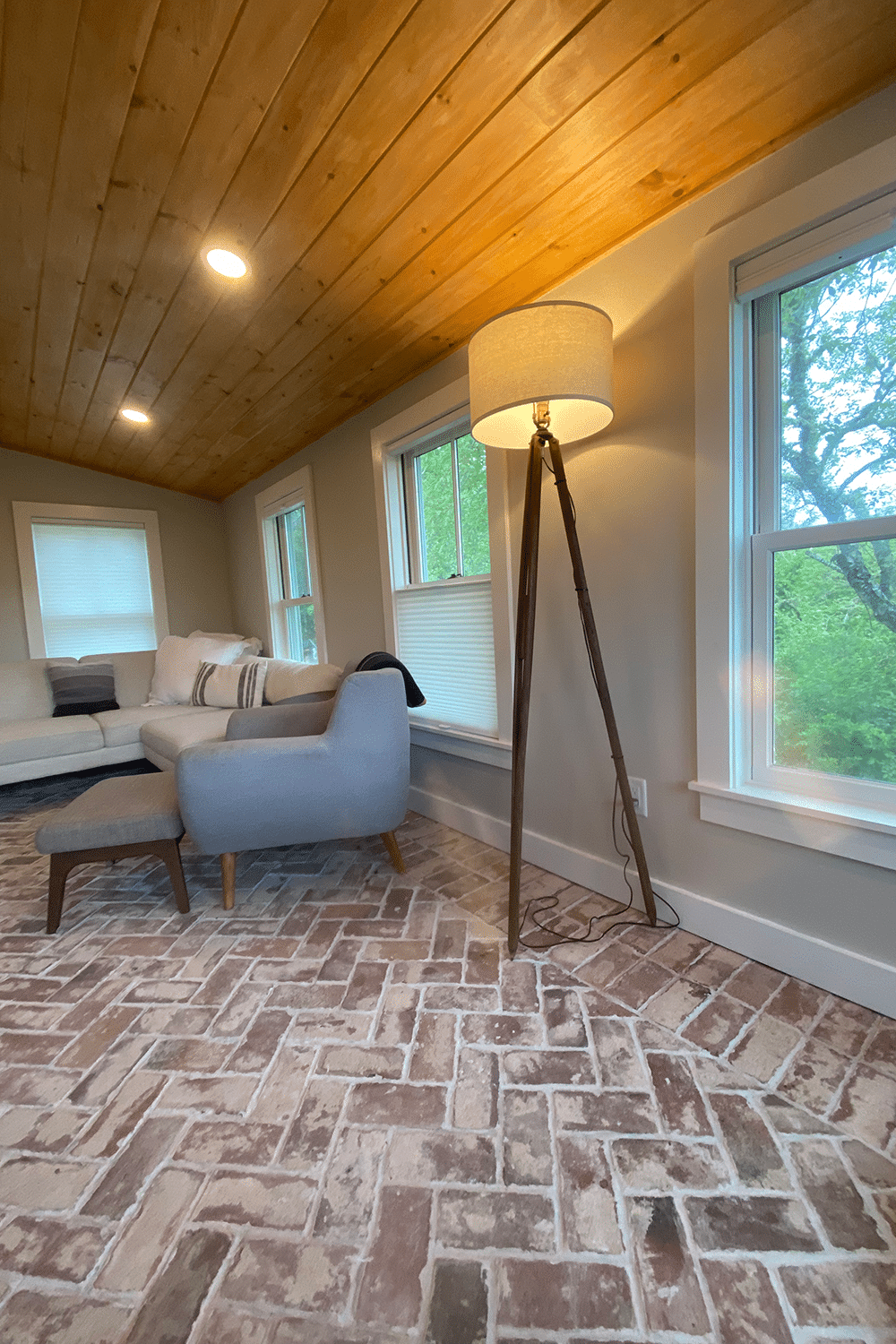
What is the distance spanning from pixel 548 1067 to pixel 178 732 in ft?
8.51

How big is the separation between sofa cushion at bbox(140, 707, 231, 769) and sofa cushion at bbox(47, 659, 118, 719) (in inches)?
23.0

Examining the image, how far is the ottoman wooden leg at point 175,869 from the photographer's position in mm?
2092

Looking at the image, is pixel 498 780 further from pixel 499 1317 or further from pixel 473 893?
pixel 499 1317

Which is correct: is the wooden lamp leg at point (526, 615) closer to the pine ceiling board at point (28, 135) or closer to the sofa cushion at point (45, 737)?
the pine ceiling board at point (28, 135)

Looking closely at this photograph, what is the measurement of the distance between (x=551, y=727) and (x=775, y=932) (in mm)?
947

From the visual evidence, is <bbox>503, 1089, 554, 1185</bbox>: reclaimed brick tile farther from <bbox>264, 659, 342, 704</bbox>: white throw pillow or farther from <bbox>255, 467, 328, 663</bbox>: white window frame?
<bbox>255, 467, 328, 663</bbox>: white window frame

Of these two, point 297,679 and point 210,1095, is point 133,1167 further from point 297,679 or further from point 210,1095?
point 297,679

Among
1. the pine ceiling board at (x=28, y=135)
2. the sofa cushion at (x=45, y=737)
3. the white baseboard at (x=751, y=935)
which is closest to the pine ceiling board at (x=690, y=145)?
the pine ceiling board at (x=28, y=135)

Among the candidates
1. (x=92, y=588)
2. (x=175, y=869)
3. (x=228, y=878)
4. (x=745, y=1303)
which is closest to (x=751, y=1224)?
(x=745, y=1303)

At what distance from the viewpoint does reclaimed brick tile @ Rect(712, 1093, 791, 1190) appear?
102cm

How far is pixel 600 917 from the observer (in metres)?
1.91

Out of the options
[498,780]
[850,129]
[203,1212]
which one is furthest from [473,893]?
[850,129]

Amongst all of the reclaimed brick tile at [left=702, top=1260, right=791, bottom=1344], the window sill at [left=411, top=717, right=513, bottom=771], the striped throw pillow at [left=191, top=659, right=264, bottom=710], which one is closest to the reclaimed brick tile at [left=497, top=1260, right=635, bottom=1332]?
the reclaimed brick tile at [left=702, top=1260, right=791, bottom=1344]

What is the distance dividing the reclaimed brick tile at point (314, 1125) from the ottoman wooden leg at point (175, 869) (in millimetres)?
1054
